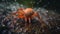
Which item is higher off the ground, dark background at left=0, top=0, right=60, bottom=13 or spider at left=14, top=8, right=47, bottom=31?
dark background at left=0, top=0, right=60, bottom=13

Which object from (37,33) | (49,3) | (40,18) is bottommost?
(37,33)

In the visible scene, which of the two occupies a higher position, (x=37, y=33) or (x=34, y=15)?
(x=34, y=15)

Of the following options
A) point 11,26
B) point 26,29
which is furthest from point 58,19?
point 11,26

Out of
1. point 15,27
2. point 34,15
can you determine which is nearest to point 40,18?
point 34,15

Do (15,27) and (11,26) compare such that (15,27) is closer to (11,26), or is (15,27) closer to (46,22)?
(11,26)

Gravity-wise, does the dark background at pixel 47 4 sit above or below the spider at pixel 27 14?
above

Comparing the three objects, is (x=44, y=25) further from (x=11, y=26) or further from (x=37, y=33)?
(x=11, y=26)

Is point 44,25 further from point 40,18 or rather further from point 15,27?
point 15,27

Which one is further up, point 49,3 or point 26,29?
point 49,3
